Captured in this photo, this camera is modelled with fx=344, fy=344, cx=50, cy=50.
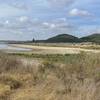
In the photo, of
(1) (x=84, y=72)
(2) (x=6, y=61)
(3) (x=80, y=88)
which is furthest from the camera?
(2) (x=6, y=61)

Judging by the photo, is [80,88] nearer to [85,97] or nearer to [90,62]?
[85,97]

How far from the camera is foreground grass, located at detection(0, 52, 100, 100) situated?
1126cm

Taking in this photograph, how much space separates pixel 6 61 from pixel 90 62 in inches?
263

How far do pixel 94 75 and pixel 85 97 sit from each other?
3991 millimetres

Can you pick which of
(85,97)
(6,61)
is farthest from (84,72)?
(6,61)

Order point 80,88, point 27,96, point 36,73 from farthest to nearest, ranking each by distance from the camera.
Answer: point 36,73, point 27,96, point 80,88

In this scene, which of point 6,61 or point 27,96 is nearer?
point 27,96

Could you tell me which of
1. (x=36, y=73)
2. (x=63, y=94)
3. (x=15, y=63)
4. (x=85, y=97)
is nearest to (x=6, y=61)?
(x=15, y=63)

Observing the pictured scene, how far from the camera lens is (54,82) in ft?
45.8

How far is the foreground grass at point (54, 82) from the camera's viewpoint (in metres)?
11.3

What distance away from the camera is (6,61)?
21.1 m

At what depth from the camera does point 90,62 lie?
53.4 feet

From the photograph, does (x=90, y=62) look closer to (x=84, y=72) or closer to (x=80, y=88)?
(x=84, y=72)

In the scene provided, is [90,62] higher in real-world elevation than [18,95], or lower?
higher
